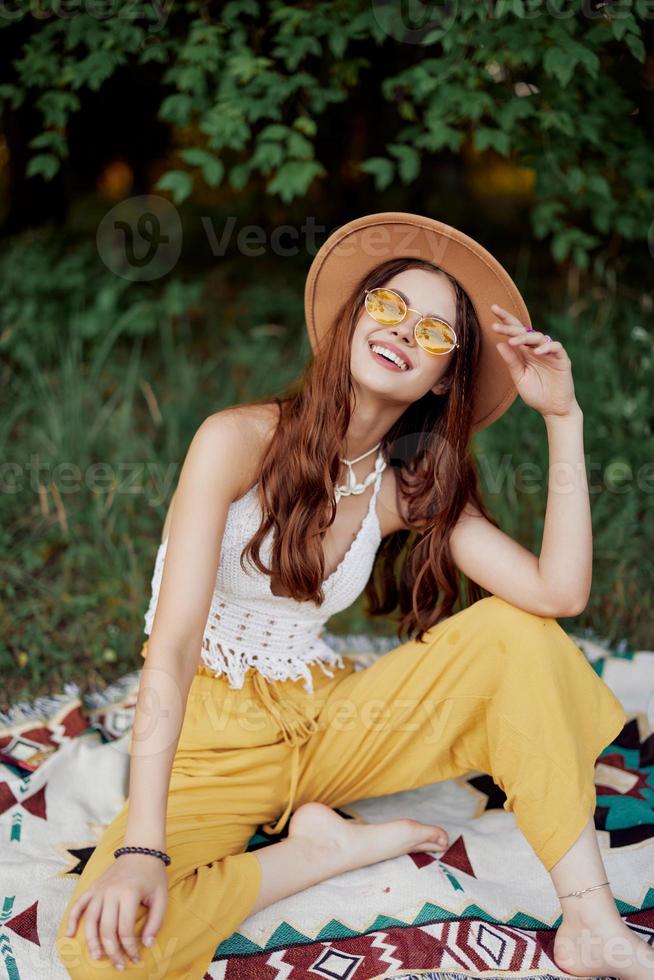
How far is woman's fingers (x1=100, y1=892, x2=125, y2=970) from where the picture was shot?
1477 mm

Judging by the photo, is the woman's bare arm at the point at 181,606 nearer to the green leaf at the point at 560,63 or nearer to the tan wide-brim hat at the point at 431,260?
the tan wide-brim hat at the point at 431,260

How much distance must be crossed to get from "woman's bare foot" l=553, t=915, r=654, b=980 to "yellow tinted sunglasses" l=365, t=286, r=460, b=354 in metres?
1.17

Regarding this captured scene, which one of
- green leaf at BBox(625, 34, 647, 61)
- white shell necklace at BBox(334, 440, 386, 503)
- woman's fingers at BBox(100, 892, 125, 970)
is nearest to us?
woman's fingers at BBox(100, 892, 125, 970)

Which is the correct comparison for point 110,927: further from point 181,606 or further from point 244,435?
point 244,435

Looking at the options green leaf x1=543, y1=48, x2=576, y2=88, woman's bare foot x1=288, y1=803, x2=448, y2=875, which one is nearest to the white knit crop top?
woman's bare foot x1=288, y1=803, x2=448, y2=875

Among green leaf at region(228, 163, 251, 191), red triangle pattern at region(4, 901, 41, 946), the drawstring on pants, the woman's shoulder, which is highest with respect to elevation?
green leaf at region(228, 163, 251, 191)

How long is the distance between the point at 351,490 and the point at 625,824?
1047 mm

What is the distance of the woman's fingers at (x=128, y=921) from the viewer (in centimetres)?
148

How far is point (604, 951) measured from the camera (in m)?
1.75

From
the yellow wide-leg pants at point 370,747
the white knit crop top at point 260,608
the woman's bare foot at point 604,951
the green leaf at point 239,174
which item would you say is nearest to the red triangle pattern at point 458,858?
the yellow wide-leg pants at point 370,747

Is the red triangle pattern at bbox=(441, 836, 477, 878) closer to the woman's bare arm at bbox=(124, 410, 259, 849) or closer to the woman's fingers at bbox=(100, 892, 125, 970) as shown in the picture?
the woman's bare arm at bbox=(124, 410, 259, 849)

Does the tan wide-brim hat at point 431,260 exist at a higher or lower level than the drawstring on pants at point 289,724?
higher

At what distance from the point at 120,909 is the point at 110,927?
0.03 m

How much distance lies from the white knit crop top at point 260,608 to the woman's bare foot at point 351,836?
0.98 ft
